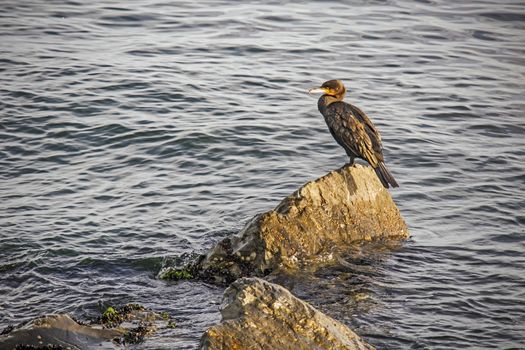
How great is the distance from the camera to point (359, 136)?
978cm

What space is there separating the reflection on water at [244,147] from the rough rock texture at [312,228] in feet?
0.84

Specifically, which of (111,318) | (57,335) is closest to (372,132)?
(111,318)

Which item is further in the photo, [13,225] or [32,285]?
[13,225]

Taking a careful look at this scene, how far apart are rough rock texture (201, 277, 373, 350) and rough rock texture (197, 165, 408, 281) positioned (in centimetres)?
202

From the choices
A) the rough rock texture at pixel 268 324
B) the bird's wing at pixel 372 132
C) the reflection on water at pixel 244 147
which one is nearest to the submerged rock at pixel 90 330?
the reflection on water at pixel 244 147

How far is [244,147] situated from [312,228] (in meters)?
4.59

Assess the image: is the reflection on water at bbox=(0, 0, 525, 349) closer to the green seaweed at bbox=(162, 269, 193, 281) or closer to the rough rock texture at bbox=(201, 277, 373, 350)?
the green seaweed at bbox=(162, 269, 193, 281)

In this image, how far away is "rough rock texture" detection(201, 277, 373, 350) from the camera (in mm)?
6066

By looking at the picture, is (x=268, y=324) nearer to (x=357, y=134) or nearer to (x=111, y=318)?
(x=111, y=318)

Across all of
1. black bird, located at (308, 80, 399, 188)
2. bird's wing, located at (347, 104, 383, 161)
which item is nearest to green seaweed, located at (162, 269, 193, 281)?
black bird, located at (308, 80, 399, 188)

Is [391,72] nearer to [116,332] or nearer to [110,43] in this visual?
[110,43]

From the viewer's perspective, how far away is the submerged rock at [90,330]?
21.1 ft

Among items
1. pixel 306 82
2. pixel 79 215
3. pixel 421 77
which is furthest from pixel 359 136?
pixel 421 77

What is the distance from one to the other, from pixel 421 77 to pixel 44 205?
30.2 ft
